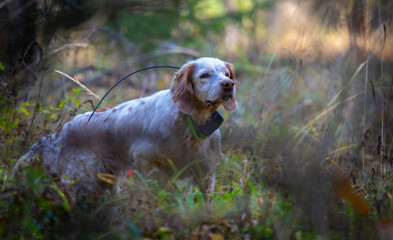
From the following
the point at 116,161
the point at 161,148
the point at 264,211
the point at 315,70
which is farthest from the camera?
the point at 315,70

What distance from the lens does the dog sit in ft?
9.99

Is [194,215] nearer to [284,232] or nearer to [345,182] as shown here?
[284,232]

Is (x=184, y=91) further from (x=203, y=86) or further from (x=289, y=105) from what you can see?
(x=289, y=105)

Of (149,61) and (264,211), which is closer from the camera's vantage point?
(264,211)

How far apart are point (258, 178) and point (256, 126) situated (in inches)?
40.6

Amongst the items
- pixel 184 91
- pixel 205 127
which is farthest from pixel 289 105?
pixel 184 91

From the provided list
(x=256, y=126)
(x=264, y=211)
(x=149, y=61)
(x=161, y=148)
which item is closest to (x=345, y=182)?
(x=264, y=211)

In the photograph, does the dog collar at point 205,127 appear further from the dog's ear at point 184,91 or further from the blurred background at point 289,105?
the blurred background at point 289,105

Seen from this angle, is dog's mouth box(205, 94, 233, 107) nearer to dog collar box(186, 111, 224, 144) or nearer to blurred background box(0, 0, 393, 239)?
dog collar box(186, 111, 224, 144)

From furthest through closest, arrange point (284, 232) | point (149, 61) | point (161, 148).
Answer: point (149, 61) → point (161, 148) → point (284, 232)

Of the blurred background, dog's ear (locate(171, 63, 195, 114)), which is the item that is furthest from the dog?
the blurred background

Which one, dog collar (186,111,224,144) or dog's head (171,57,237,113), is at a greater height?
dog's head (171,57,237,113)

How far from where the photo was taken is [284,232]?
7.35ft

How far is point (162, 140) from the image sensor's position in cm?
310
